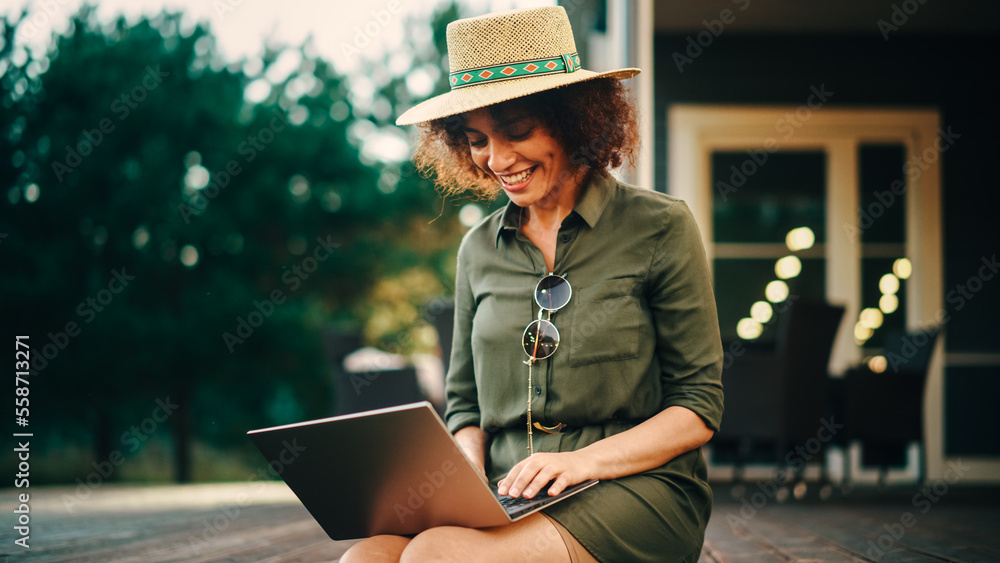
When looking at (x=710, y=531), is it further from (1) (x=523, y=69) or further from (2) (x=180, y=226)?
(2) (x=180, y=226)

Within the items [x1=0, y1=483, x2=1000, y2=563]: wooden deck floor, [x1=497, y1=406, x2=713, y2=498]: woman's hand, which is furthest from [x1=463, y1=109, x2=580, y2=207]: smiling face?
[x1=0, y1=483, x2=1000, y2=563]: wooden deck floor

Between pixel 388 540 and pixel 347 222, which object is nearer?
pixel 388 540

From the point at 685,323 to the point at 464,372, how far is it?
456mm

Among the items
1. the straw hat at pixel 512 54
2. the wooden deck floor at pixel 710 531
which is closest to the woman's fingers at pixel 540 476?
the straw hat at pixel 512 54

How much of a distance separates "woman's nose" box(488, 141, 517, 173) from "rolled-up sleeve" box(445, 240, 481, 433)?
0.24 meters

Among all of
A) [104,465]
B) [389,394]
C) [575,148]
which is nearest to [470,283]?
[575,148]

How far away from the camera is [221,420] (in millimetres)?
10289

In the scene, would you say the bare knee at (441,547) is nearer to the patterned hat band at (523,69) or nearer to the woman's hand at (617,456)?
the woman's hand at (617,456)

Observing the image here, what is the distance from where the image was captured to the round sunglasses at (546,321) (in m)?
1.39

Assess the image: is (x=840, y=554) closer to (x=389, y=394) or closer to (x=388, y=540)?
(x=388, y=540)

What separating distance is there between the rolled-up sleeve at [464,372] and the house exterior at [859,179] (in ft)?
14.5

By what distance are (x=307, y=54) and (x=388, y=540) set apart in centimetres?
1049

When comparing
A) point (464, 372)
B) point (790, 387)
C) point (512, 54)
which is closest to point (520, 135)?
point (512, 54)

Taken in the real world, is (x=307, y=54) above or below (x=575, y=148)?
above
